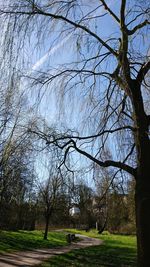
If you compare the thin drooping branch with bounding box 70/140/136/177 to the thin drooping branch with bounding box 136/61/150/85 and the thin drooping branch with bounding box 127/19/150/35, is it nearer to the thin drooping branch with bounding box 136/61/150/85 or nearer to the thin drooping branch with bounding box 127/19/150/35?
the thin drooping branch with bounding box 136/61/150/85

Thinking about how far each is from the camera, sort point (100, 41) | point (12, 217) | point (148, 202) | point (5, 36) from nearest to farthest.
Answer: point (5, 36) < point (148, 202) < point (100, 41) < point (12, 217)

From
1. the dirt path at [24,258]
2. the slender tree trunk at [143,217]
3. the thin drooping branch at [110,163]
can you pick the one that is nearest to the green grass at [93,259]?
the dirt path at [24,258]

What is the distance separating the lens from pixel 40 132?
848 cm

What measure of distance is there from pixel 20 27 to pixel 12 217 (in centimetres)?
4126

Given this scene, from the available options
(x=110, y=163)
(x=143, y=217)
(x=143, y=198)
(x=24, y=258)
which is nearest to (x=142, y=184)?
(x=143, y=198)

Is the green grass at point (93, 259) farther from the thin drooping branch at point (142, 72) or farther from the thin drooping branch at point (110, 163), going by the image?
the thin drooping branch at point (142, 72)

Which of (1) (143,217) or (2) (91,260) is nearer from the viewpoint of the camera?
(1) (143,217)

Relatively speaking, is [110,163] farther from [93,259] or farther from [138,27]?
[93,259]

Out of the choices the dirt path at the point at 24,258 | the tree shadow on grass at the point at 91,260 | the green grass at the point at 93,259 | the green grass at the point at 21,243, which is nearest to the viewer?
the dirt path at the point at 24,258

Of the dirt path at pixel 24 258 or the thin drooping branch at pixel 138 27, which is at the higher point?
the thin drooping branch at pixel 138 27

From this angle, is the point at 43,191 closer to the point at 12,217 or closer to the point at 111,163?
the point at 12,217

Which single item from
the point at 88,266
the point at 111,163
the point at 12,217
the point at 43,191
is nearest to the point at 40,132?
the point at 111,163

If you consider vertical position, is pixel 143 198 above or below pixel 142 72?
below

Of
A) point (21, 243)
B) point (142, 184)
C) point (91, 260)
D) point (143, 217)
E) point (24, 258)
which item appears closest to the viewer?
point (143, 217)
